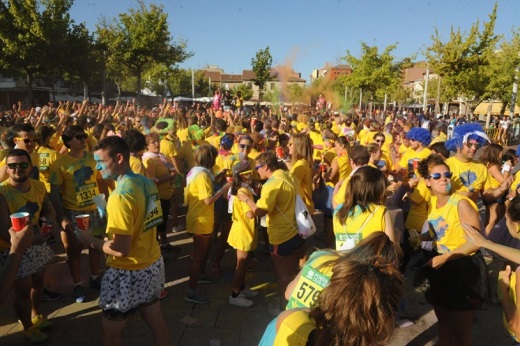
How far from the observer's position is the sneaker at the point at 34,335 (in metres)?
3.69

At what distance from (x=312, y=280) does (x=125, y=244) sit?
147 centimetres

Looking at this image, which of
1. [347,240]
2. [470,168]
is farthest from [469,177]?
[347,240]

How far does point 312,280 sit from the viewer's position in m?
1.98

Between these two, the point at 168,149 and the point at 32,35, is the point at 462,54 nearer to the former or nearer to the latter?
the point at 168,149

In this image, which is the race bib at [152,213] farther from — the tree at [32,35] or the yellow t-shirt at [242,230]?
the tree at [32,35]

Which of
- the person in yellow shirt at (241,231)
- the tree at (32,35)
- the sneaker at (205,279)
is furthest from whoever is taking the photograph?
the tree at (32,35)

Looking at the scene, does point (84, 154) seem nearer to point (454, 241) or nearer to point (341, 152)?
point (341, 152)

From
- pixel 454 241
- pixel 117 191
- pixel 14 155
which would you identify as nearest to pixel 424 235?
pixel 454 241

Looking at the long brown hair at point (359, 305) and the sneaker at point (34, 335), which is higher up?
the long brown hair at point (359, 305)

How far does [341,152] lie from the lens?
589cm

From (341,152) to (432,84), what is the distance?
155 ft

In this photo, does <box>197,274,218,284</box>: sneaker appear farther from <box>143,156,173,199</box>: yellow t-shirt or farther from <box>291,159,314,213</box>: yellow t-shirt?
<box>291,159,314,213</box>: yellow t-shirt

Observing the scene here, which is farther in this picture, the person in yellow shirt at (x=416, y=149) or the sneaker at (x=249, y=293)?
the person in yellow shirt at (x=416, y=149)

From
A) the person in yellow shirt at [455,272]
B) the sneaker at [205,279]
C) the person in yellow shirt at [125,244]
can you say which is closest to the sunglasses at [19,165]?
the person in yellow shirt at [125,244]
